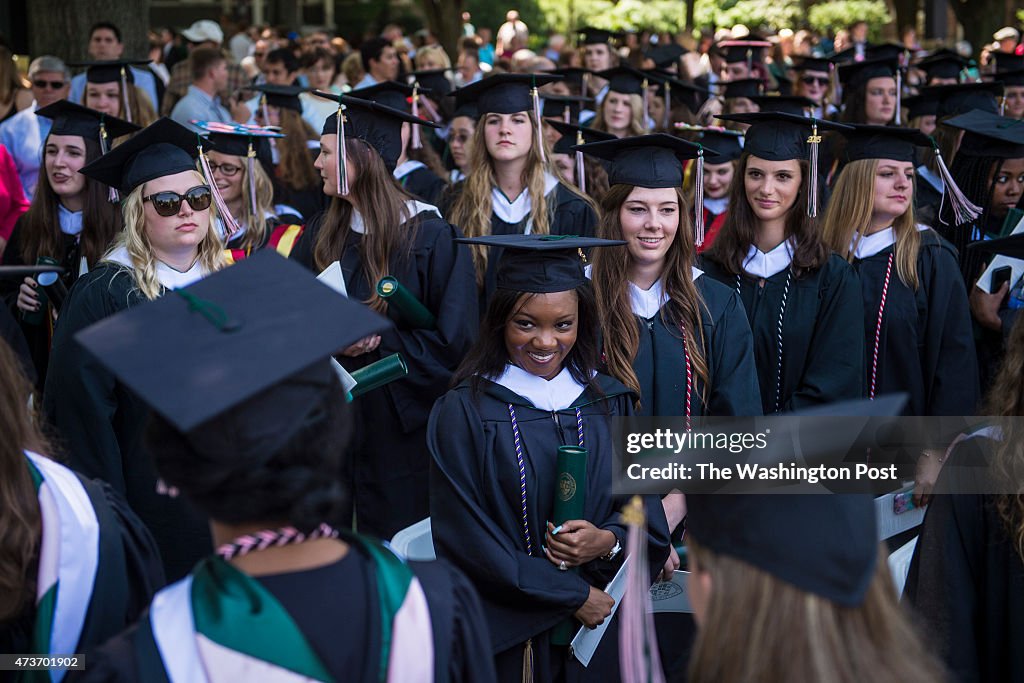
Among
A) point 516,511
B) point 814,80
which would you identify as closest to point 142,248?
point 516,511

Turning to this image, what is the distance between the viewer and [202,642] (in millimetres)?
1739

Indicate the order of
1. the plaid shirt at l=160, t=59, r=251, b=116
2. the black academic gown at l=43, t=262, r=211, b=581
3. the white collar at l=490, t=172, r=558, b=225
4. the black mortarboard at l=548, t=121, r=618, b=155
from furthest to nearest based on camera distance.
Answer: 1. the plaid shirt at l=160, t=59, r=251, b=116
2. the black mortarboard at l=548, t=121, r=618, b=155
3. the white collar at l=490, t=172, r=558, b=225
4. the black academic gown at l=43, t=262, r=211, b=581

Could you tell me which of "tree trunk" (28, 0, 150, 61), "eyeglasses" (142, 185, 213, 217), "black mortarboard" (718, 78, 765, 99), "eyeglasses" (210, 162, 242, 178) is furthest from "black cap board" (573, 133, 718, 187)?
"tree trunk" (28, 0, 150, 61)

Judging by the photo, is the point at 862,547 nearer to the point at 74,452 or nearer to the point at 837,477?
the point at 837,477

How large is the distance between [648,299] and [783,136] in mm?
1325

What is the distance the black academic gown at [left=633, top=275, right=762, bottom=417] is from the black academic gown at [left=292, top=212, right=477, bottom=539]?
1.02 m

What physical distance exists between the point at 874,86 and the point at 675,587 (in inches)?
224

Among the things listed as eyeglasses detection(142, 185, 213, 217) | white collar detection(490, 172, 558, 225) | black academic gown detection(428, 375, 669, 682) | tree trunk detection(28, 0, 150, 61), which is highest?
tree trunk detection(28, 0, 150, 61)

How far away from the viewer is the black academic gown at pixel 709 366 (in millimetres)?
3912

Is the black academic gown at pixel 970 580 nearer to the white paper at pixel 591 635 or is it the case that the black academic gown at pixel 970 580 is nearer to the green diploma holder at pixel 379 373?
the white paper at pixel 591 635

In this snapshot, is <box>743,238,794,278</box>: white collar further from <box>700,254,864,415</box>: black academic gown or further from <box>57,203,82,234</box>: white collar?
Answer: <box>57,203,82,234</box>: white collar

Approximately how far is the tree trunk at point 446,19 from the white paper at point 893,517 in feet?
51.1

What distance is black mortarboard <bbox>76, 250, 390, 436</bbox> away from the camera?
5.57ft

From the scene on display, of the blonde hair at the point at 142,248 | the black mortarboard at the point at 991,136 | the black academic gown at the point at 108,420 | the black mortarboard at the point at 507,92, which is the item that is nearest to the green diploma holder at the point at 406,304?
the blonde hair at the point at 142,248
